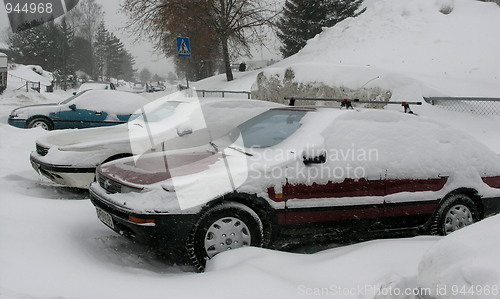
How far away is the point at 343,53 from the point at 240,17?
8.81m

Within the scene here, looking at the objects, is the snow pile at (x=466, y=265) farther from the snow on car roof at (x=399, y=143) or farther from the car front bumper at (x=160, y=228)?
the car front bumper at (x=160, y=228)

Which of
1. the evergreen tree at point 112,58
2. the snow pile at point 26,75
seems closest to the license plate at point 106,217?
the snow pile at point 26,75

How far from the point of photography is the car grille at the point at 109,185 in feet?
13.3

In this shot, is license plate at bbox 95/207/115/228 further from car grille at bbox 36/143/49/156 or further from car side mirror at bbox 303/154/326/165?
car grille at bbox 36/143/49/156

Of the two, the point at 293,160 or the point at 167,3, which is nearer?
the point at 293,160

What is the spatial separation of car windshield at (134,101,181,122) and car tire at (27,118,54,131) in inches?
188

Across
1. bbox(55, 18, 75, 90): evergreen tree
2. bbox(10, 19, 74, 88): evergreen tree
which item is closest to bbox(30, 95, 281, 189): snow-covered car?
bbox(55, 18, 75, 90): evergreen tree

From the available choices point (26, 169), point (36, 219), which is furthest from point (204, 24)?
point (36, 219)

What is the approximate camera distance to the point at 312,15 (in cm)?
3603

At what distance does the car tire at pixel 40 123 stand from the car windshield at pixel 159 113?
4.78 metres

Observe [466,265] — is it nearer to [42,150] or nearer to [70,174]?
[70,174]

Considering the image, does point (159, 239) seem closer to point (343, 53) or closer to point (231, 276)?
point (231, 276)

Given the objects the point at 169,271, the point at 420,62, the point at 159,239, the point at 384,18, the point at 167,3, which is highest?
the point at 167,3

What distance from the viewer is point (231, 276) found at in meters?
3.32
